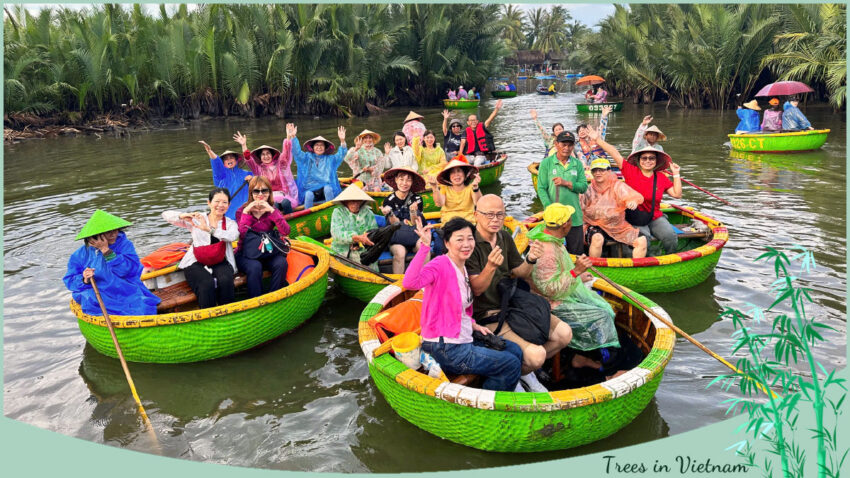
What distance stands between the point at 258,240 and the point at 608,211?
4.30 m

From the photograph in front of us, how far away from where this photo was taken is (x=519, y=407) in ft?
12.6

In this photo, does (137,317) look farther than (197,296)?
No

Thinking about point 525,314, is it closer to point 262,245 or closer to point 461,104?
point 262,245

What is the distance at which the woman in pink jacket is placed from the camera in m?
4.24

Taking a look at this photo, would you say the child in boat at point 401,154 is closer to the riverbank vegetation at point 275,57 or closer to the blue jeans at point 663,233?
the blue jeans at point 663,233

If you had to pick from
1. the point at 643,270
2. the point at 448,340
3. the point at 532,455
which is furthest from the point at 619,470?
the point at 643,270

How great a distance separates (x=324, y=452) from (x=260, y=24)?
26934 mm

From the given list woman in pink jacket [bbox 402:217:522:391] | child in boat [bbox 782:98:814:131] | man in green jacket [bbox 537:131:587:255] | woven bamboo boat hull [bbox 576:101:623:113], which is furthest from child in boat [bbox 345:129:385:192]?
woven bamboo boat hull [bbox 576:101:623:113]

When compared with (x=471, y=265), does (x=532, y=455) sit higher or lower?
lower

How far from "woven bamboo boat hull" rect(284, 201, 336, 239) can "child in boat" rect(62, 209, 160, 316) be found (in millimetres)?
3423

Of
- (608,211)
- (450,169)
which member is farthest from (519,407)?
(608,211)

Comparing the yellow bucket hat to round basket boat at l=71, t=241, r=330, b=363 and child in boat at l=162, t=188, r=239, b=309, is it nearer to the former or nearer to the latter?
round basket boat at l=71, t=241, r=330, b=363

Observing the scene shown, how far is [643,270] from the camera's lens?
6.73m

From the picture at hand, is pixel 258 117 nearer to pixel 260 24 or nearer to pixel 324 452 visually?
pixel 260 24
